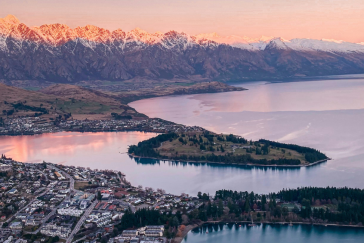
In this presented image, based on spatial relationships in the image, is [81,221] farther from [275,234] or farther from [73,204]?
[275,234]

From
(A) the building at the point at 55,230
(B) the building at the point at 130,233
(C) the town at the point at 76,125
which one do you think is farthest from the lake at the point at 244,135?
(A) the building at the point at 55,230

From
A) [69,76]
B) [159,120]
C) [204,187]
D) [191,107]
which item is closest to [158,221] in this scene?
[204,187]

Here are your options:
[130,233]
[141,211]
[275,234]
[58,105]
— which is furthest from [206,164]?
[58,105]

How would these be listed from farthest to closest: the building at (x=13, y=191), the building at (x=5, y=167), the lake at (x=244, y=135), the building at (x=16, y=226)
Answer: the building at (x=5, y=167) < the lake at (x=244, y=135) < the building at (x=13, y=191) < the building at (x=16, y=226)

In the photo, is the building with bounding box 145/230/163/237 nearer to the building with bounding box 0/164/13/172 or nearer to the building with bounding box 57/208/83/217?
the building with bounding box 57/208/83/217

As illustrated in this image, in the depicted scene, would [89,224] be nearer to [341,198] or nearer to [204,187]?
[204,187]

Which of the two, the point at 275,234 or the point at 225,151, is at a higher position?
the point at 225,151

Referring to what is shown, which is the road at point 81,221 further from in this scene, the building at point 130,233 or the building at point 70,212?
the building at point 130,233
